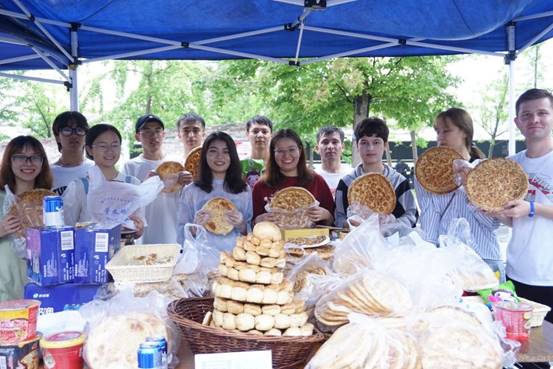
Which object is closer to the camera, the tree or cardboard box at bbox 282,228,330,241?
cardboard box at bbox 282,228,330,241

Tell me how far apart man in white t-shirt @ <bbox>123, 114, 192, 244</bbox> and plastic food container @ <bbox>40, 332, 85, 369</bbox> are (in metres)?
2.66

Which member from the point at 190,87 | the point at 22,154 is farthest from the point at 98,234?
the point at 190,87

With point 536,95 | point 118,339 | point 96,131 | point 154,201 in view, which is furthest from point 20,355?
point 536,95

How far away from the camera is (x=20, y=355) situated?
4.77 feet

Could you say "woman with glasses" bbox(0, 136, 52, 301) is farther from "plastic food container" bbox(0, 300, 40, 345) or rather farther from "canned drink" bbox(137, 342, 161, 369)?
"canned drink" bbox(137, 342, 161, 369)

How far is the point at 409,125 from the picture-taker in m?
9.98

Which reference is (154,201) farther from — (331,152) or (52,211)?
(52,211)

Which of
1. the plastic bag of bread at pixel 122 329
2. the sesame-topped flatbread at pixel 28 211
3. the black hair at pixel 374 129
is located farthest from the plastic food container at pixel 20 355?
the black hair at pixel 374 129

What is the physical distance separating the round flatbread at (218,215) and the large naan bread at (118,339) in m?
1.62

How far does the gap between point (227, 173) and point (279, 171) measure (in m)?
0.44

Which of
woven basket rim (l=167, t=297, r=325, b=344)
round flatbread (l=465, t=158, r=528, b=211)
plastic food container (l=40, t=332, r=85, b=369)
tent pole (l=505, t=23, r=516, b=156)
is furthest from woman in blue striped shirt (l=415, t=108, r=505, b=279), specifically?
plastic food container (l=40, t=332, r=85, b=369)

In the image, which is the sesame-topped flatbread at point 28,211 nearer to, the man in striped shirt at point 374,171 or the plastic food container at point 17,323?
the plastic food container at point 17,323

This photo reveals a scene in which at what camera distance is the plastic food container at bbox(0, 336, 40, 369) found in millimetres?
1427

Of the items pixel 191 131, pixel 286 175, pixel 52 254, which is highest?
pixel 191 131
